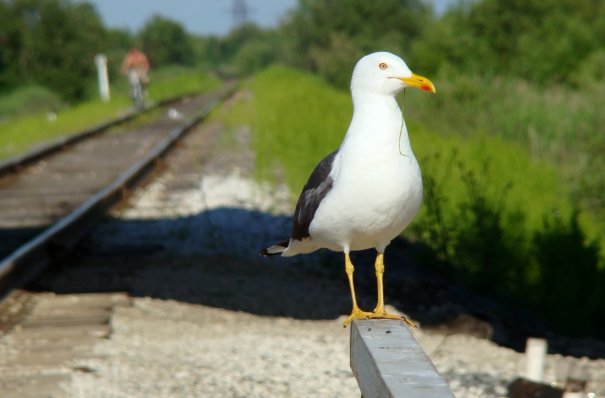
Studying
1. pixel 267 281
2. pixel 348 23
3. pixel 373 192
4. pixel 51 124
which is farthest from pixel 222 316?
pixel 348 23

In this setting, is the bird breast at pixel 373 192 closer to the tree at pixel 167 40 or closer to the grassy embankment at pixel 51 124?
the grassy embankment at pixel 51 124

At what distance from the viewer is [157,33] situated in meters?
118

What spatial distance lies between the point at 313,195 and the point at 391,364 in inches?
38.7

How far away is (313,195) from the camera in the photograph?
320cm

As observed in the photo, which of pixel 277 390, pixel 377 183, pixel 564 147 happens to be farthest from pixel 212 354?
pixel 564 147

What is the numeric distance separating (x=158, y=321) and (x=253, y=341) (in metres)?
0.75

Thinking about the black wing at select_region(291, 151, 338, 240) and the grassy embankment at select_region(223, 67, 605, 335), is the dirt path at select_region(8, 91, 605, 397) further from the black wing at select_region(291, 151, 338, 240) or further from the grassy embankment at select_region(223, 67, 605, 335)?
the black wing at select_region(291, 151, 338, 240)

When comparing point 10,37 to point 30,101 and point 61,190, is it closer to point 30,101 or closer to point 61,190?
point 30,101

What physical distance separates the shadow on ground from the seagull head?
145 inches

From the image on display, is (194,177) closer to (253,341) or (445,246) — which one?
(445,246)

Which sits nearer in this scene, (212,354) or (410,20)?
(212,354)

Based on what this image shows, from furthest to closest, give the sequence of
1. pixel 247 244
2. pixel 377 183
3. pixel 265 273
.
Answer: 1. pixel 247 244
2. pixel 265 273
3. pixel 377 183

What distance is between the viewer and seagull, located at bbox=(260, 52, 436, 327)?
9.20 feet

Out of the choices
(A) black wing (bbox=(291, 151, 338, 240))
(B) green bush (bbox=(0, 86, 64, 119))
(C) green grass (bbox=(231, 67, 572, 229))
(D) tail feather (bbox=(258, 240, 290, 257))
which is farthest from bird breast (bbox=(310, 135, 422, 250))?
(B) green bush (bbox=(0, 86, 64, 119))
